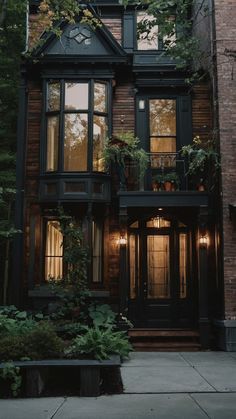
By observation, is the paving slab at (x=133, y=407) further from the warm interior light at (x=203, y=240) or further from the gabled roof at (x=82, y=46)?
the gabled roof at (x=82, y=46)

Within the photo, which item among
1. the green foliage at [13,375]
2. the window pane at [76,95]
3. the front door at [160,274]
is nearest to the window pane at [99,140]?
the window pane at [76,95]

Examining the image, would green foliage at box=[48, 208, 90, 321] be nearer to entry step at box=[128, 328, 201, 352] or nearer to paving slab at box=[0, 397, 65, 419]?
entry step at box=[128, 328, 201, 352]

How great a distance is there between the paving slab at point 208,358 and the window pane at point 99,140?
5.43 m

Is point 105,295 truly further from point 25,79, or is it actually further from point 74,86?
point 25,79

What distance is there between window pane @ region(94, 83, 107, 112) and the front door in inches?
Result: 136

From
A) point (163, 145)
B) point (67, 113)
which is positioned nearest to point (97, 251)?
point (163, 145)

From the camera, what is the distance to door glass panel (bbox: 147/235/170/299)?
1241 centimetres

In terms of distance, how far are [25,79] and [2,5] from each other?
13.7ft

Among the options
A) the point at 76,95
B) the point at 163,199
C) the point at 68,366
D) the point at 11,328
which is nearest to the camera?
the point at 68,366

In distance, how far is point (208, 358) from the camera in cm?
983

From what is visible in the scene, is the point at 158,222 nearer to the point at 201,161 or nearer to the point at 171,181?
the point at 171,181

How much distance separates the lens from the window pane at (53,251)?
12.4 meters

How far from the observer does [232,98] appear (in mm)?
11633

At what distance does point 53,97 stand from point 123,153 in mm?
2848
